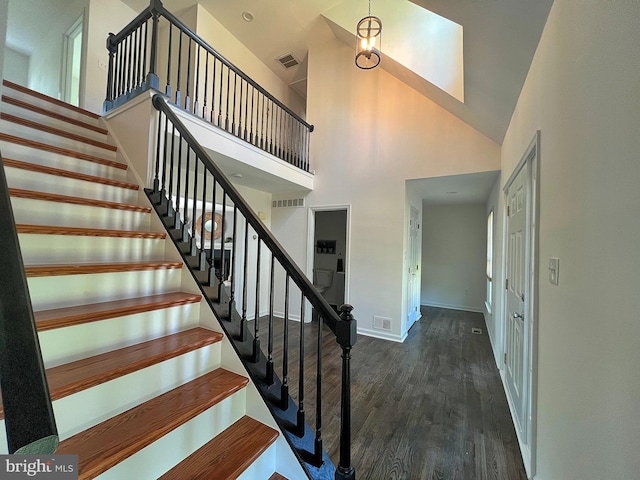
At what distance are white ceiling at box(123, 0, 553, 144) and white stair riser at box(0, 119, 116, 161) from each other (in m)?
2.87

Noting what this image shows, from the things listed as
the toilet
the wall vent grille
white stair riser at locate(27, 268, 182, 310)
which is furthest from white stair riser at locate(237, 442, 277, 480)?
the toilet

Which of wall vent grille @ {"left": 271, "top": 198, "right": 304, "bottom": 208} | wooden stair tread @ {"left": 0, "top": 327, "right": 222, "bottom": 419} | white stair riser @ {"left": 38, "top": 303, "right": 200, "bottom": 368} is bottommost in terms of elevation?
wooden stair tread @ {"left": 0, "top": 327, "right": 222, "bottom": 419}

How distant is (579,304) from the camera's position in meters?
0.99

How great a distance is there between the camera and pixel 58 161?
1.99m

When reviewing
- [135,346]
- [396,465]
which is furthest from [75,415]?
[396,465]


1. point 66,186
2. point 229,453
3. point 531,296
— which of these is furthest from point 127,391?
point 531,296

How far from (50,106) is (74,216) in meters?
1.71

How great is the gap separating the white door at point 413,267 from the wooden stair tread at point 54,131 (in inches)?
149

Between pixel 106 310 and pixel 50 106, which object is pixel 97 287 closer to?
pixel 106 310

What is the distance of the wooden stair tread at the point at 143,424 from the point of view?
87cm

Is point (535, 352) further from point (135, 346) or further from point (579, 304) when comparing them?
point (135, 346)

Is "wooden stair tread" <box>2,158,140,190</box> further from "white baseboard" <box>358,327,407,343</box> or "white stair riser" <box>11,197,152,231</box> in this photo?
"white baseboard" <box>358,327,407,343</box>

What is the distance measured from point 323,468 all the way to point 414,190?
372 cm

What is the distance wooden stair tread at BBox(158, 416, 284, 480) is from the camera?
1.05 metres
